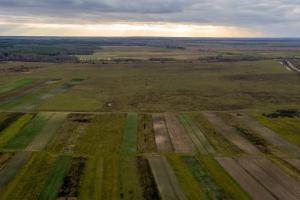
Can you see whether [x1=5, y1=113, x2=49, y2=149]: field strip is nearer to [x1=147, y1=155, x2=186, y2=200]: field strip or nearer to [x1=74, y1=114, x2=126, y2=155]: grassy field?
[x1=74, y1=114, x2=126, y2=155]: grassy field

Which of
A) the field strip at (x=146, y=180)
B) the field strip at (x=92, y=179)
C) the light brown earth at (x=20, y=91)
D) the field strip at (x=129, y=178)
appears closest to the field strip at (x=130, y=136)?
the field strip at (x=129, y=178)

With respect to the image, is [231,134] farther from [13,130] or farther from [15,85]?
[15,85]

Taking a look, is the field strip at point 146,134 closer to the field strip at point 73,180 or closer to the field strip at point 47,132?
the field strip at point 73,180

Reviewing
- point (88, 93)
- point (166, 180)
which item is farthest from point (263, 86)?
point (166, 180)

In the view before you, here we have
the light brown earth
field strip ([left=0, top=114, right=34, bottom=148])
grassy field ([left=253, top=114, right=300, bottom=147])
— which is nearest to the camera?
field strip ([left=0, top=114, right=34, bottom=148])

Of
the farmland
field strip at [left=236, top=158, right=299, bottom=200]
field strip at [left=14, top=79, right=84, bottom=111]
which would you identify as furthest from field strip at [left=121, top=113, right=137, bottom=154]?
field strip at [left=14, top=79, right=84, bottom=111]
